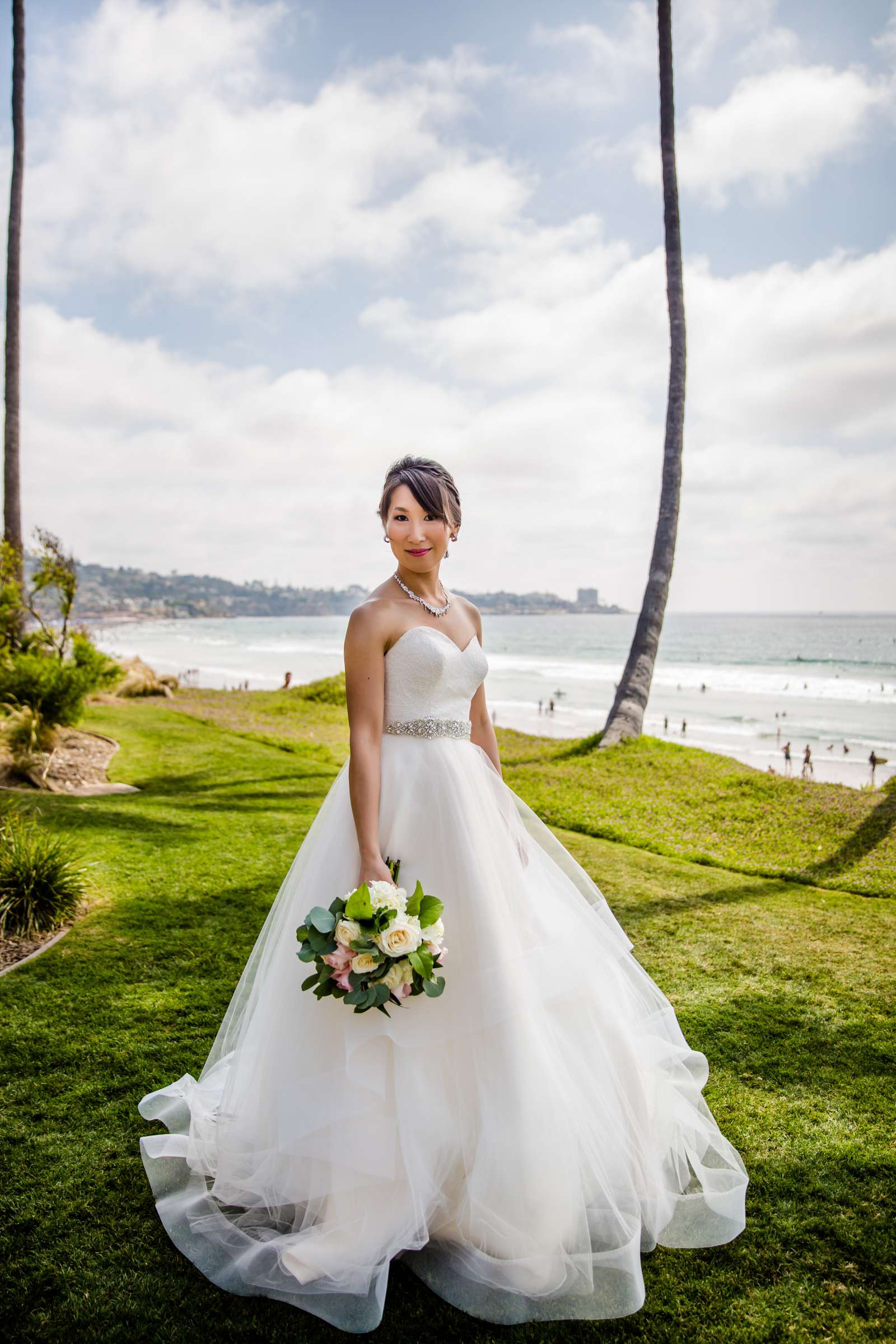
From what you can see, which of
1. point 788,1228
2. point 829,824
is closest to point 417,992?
point 788,1228

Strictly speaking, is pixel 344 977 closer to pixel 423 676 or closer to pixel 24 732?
pixel 423 676

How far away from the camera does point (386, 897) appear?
245 cm

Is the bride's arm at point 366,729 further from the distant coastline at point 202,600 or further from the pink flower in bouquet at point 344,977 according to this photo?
the distant coastline at point 202,600

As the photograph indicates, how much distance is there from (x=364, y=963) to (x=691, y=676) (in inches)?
2008

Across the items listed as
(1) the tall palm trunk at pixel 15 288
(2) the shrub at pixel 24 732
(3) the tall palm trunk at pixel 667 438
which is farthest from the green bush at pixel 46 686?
(3) the tall palm trunk at pixel 667 438

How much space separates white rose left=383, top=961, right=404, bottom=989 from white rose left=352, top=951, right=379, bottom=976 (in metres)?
0.05

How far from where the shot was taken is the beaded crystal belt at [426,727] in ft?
9.53

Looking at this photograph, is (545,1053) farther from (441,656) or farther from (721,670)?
(721,670)

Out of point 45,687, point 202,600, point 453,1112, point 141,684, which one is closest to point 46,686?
point 45,687

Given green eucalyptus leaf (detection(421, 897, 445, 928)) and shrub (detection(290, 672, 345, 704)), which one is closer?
green eucalyptus leaf (detection(421, 897, 445, 928))

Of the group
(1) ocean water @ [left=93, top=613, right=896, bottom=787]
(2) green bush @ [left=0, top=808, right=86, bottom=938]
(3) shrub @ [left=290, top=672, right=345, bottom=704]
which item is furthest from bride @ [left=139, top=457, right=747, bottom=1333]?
(3) shrub @ [left=290, top=672, right=345, bottom=704]

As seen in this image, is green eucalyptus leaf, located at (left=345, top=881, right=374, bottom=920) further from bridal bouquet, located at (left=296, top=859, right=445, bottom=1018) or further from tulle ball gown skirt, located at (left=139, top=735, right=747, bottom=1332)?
tulle ball gown skirt, located at (left=139, top=735, right=747, bottom=1332)

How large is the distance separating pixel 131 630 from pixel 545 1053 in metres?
100

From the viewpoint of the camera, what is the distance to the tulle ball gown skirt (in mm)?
2455
